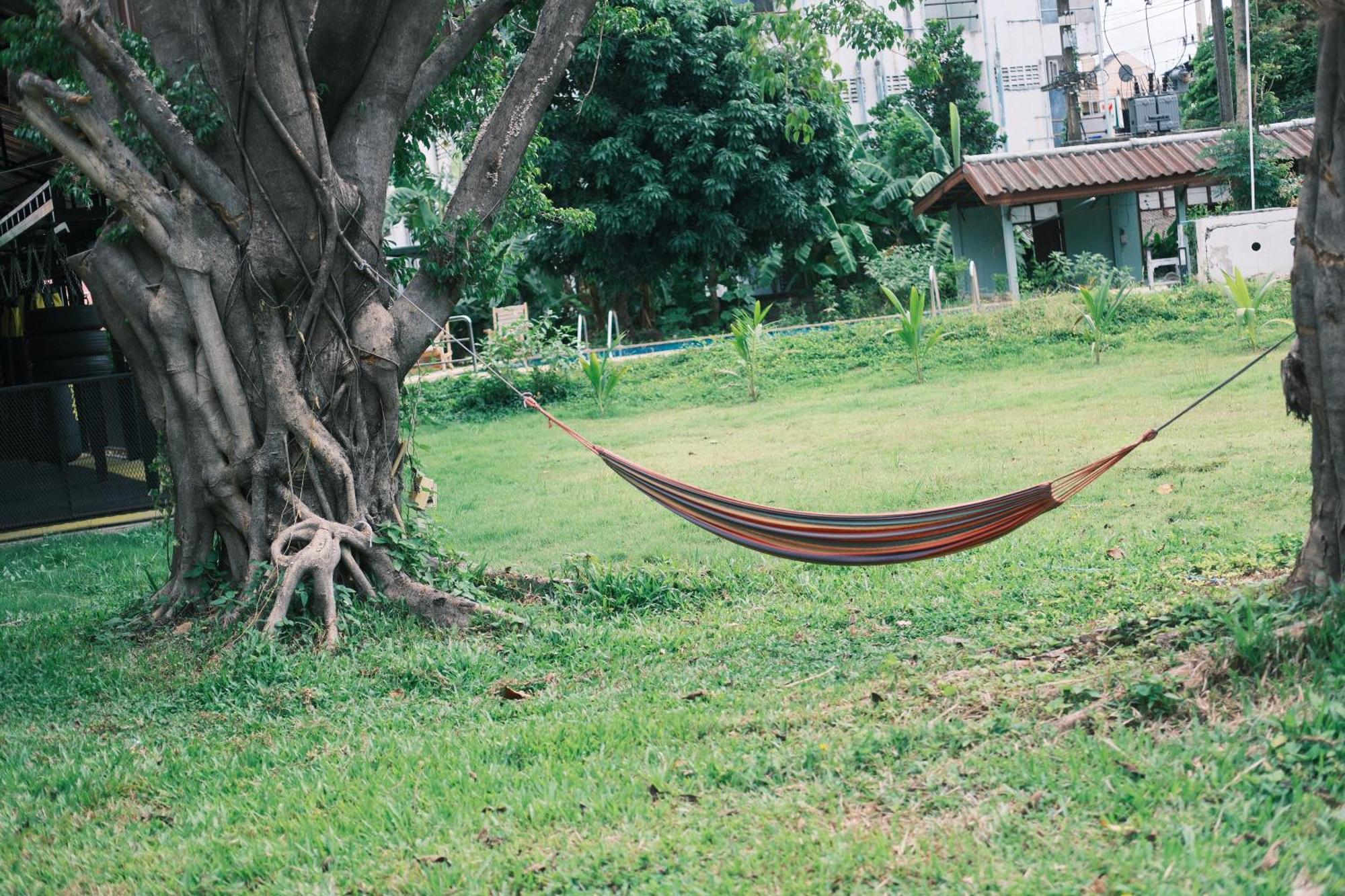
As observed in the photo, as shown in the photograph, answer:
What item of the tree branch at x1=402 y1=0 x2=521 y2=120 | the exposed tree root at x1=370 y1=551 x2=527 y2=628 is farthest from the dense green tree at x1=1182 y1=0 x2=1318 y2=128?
the exposed tree root at x1=370 y1=551 x2=527 y2=628

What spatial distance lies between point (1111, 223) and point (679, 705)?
18490 mm

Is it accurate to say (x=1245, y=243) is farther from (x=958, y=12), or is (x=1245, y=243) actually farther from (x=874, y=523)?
(x=958, y=12)

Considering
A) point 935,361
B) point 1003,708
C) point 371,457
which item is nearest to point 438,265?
point 371,457

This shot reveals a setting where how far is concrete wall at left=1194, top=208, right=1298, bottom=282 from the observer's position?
15.0 m

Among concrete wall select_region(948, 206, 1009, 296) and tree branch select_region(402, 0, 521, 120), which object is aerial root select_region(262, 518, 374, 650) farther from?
concrete wall select_region(948, 206, 1009, 296)

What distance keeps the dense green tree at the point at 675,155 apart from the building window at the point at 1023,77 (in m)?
12.9

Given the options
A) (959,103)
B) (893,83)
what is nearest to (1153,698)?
(959,103)

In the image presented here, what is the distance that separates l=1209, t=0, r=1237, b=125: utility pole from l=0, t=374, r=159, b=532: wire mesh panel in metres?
18.1

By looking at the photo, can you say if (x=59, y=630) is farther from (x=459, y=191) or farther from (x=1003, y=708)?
(x=1003, y=708)

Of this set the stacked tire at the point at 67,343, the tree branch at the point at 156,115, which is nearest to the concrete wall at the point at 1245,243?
the stacked tire at the point at 67,343

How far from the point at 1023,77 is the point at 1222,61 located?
970 centimetres

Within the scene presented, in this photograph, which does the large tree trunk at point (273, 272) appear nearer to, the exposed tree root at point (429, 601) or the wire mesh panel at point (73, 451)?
the exposed tree root at point (429, 601)

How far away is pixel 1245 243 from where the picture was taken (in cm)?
1507

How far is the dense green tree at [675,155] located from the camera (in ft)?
59.6
